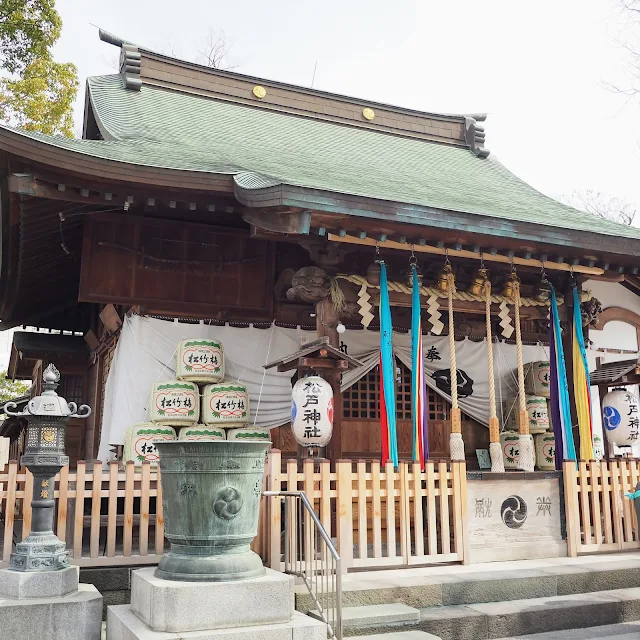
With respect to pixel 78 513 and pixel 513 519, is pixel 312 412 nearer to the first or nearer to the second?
pixel 513 519

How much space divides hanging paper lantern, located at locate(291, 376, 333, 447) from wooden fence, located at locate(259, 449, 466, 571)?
715 millimetres

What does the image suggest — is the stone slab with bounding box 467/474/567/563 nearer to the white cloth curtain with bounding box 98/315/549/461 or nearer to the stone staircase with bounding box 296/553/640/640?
the stone staircase with bounding box 296/553/640/640

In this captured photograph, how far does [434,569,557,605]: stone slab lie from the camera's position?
6.41 metres

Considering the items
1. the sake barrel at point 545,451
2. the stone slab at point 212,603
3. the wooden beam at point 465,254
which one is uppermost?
the wooden beam at point 465,254

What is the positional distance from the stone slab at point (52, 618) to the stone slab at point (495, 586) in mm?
3071

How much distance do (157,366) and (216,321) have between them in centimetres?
102

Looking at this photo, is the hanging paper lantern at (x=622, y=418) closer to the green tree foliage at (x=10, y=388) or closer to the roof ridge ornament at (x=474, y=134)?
Result: the roof ridge ornament at (x=474, y=134)

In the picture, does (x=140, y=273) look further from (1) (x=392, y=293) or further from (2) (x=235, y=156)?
(1) (x=392, y=293)

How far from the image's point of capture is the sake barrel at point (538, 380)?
1088 cm

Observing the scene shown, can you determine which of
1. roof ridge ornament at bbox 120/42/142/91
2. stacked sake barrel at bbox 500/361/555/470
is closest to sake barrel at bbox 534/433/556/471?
stacked sake barrel at bbox 500/361/555/470

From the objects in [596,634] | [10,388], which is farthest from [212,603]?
[10,388]

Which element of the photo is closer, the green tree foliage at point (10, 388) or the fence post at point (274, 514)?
the fence post at point (274, 514)

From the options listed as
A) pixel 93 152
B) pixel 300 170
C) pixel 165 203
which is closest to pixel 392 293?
pixel 300 170

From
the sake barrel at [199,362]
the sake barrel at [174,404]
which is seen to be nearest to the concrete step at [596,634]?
the sake barrel at [174,404]
